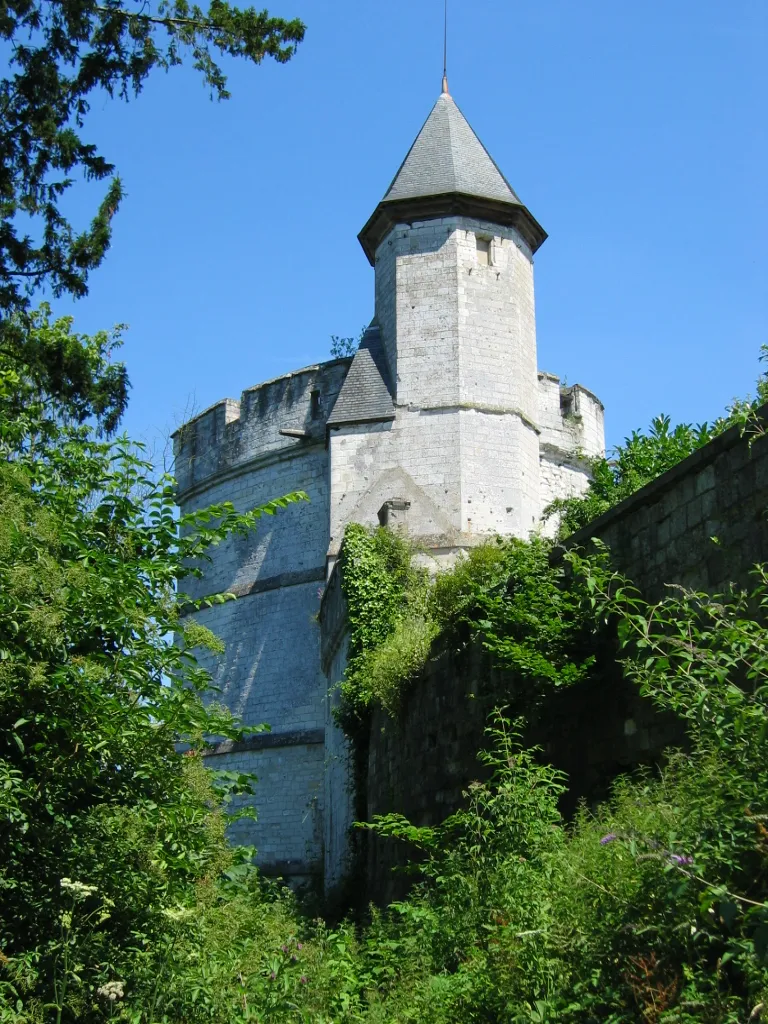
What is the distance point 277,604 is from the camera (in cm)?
1995

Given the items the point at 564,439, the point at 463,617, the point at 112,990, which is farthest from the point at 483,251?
the point at 112,990

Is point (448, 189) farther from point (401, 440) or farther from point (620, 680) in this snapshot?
point (620, 680)

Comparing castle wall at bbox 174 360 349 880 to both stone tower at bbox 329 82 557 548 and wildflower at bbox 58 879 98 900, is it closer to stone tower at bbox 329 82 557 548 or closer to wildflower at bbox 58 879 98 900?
stone tower at bbox 329 82 557 548

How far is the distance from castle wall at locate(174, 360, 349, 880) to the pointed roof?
280 cm

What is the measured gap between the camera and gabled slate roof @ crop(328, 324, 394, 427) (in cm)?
1821

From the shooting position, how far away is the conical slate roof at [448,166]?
18.7m

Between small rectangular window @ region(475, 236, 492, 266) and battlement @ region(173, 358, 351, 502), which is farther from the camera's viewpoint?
battlement @ region(173, 358, 351, 502)

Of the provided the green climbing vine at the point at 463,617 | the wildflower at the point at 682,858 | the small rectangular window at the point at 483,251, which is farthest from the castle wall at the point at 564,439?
the wildflower at the point at 682,858

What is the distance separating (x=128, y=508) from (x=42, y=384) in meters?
3.83

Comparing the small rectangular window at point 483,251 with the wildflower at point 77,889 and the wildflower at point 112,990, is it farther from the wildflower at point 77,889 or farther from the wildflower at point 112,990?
the wildflower at point 112,990

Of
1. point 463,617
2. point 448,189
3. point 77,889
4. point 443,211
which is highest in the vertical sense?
point 448,189

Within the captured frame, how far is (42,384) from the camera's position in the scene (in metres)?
10.5

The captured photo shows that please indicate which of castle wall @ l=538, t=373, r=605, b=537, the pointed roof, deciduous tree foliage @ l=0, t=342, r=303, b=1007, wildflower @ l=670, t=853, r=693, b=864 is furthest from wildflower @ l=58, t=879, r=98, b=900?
the pointed roof

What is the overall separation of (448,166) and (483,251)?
1.52m
